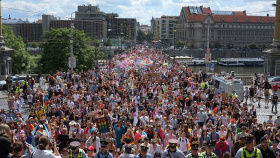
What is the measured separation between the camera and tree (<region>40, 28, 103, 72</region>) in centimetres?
5309

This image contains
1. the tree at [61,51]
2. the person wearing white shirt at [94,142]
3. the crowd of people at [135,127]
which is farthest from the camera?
the tree at [61,51]

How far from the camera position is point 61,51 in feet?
175

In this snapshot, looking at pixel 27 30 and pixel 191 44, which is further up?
pixel 27 30

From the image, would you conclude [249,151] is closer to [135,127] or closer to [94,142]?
[94,142]

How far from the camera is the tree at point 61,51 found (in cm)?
5309

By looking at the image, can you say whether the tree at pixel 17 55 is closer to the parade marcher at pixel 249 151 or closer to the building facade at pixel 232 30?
the parade marcher at pixel 249 151

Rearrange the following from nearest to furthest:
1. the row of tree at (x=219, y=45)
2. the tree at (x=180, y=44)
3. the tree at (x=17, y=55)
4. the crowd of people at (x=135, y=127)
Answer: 1. the crowd of people at (x=135, y=127)
2. the tree at (x=17, y=55)
3. the row of tree at (x=219, y=45)
4. the tree at (x=180, y=44)

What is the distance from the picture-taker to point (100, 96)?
22.9 metres

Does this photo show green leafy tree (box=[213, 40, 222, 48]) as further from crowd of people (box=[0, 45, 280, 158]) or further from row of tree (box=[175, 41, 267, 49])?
crowd of people (box=[0, 45, 280, 158])

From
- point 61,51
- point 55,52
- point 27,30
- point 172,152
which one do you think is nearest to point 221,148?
point 172,152

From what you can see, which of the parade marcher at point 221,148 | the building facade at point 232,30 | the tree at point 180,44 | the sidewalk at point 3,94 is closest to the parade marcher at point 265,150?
the parade marcher at point 221,148

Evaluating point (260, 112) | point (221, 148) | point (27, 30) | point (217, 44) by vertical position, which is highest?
point (27, 30)

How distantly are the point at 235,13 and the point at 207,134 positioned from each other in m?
173

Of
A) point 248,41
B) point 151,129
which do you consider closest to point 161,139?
point 151,129
